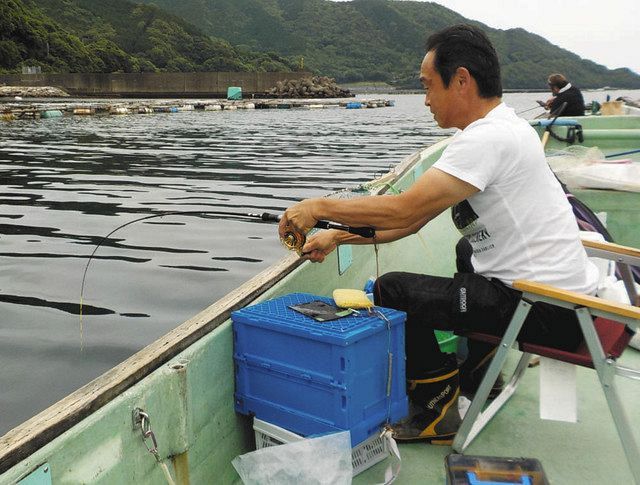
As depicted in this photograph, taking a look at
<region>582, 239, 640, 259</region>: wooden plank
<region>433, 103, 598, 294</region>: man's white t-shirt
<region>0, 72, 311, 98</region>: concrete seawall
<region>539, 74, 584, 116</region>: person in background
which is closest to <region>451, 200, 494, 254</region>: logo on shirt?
<region>433, 103, 598, 294</region>: man's white t-shirt

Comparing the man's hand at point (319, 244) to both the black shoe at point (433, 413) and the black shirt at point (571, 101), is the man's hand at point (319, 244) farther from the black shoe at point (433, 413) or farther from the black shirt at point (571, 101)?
the black shirt at point (571, 101)

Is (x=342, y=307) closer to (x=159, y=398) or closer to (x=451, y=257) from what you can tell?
(x=159, y=398)

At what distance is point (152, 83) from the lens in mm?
83812

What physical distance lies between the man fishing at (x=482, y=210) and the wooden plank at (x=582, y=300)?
1.03 ft

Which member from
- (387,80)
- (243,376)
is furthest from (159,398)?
(387,80)

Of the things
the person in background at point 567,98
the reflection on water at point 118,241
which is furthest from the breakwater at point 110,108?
the person in background at point 567,98

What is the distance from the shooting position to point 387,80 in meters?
190

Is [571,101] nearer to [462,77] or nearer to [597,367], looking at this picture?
[462,77]

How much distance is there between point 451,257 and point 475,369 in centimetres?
268

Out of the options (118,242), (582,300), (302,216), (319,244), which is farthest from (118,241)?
(582,300)

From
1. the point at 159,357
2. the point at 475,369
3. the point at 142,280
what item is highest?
the point at 159,357

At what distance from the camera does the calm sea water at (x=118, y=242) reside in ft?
17.4

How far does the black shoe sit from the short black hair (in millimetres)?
1407

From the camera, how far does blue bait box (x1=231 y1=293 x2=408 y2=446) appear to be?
257cm
